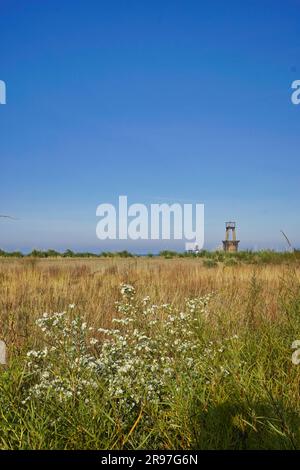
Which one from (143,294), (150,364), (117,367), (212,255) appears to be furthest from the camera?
(212,255)

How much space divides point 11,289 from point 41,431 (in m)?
7.93

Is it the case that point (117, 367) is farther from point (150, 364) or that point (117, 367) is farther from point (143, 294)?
point (143, 294)

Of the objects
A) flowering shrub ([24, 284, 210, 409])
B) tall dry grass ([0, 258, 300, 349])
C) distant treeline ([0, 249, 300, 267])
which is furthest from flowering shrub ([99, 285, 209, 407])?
distant treeline ([0, 249, 300, 267])

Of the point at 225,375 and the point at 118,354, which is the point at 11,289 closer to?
the point at 118,354

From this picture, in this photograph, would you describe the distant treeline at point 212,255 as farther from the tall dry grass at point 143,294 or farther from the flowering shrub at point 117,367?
the flowering shrub at point 117,367

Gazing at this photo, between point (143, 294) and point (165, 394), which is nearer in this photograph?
point (165, 394)

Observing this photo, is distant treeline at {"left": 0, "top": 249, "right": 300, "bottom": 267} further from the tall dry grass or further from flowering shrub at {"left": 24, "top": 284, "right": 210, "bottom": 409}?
flowering shrub at {"left": 24, "top": 284, "right": 210, "bottom": 409}

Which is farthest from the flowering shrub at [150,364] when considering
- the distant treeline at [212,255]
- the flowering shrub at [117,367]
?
the distant treeline at [212,255]

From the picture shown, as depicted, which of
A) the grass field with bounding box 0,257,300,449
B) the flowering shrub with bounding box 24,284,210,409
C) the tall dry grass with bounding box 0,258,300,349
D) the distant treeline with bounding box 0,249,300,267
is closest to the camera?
the grass field with bounding box 0,257,300,449

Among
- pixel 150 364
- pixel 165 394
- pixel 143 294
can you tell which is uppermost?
pixel 143 294

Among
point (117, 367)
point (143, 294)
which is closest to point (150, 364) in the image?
point (117, 367)

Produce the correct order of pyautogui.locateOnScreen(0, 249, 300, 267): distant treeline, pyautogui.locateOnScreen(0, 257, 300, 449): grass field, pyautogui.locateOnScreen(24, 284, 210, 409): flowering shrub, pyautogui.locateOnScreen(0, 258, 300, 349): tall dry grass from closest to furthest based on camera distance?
pyautogui.locateOnScreen(0, 257, 300, 449): grass field, pyautogui.locateOnScreen(24, 284, 210, 409): flowering shrub, pyautogui.locateOnScreen(0, 258, 300, 349): tall dry grass, pyautogui.locateOnScreen(0, 249, 300, 267): distant treeline

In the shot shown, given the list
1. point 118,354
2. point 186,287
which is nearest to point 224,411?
point 118,354

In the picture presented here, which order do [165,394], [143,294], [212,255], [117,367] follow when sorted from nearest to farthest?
[165,394] < [117,367] < [143,294] < [212,255]
